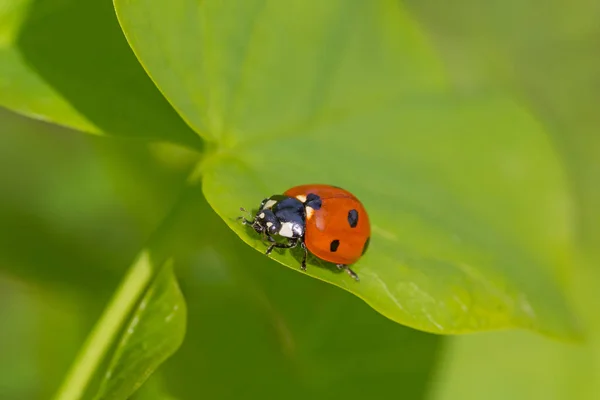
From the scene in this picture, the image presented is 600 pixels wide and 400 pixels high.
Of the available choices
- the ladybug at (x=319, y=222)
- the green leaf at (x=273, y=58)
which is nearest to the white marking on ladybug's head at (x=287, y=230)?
the ladybug at (x=319, y=222)

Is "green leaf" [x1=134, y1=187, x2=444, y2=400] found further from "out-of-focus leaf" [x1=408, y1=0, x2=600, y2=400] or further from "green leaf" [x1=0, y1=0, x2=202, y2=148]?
"out-of-focus leaf" [x1=408, y1=0, x2=600, y2=400]

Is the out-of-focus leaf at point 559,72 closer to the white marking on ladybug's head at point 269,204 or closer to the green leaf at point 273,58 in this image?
the green leaf at point 273,58

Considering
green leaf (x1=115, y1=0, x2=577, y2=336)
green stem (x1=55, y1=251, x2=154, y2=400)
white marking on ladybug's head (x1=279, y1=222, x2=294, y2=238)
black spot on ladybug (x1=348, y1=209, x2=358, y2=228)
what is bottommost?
green stem (x1=55, y1=251, x2=154, y2=400)

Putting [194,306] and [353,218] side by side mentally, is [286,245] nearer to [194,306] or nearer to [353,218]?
[353,218]

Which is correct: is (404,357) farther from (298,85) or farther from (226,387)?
(298,85)

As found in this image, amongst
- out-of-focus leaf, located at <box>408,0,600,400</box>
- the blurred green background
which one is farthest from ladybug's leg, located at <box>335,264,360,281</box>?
out-of-focus leaf, located at <box>408,0,600,400</box>

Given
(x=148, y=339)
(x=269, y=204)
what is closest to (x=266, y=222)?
(x=269, y=204)
